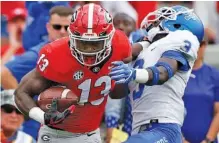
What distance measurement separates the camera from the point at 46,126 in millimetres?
6602

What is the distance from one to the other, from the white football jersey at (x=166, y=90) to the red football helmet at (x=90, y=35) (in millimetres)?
419

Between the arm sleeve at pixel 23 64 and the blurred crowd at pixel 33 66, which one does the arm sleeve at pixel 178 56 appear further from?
the arm sleeve at pixel 23 64

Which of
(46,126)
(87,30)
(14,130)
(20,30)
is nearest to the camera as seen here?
(87,30)

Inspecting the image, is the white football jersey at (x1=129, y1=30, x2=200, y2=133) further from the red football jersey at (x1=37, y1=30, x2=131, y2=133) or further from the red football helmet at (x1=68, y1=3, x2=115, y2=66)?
the red football helmet at (x1=68, y1=3, x2=115, y2=66)

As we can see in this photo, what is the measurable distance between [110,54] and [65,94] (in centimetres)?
43

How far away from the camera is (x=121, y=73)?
592 centimetres

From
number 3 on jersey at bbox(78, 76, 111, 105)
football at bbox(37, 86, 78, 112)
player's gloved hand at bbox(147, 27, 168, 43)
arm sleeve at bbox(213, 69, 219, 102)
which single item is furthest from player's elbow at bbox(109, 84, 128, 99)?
arm sleeve at bbox(213, 69, 219, 102)

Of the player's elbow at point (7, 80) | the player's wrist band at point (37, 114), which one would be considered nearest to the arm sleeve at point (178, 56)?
the player's wrist band at point (37, 114)

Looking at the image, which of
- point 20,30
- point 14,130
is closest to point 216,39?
point 20,30

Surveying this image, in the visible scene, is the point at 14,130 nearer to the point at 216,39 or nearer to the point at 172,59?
the point at 172,59

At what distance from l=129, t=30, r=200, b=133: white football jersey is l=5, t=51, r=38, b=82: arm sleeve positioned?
6.05 feet

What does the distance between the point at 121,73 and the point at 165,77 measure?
1.22 feet

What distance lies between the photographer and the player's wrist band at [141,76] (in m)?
6.02

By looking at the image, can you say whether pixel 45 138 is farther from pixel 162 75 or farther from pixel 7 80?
pixel 7 80
